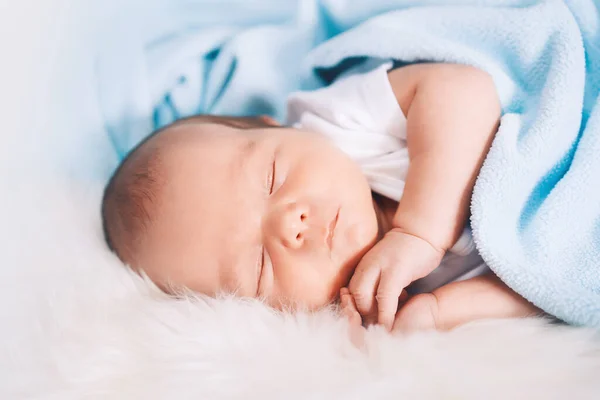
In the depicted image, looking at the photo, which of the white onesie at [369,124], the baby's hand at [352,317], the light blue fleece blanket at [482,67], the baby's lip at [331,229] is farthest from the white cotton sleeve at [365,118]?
the baby's hand at [352,317]

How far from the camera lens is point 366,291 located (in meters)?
0.82

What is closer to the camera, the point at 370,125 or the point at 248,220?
the point at 248,220

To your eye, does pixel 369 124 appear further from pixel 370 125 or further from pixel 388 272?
pixel 388 272

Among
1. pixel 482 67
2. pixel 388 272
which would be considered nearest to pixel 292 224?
pixel 388 272

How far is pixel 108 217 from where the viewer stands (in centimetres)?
99

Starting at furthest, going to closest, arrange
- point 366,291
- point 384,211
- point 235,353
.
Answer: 1. point 384,211
2. point 366,291
3. point 235,353

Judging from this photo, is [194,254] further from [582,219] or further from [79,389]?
[582,219]

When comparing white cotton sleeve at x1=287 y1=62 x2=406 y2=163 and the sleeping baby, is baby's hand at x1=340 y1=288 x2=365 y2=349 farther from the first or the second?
white cotton sleeve at x1=287 y1=62 x2=406 y2=163

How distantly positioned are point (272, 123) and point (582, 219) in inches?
22.7

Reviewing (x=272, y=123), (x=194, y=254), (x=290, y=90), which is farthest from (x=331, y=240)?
(x=290, y=90)

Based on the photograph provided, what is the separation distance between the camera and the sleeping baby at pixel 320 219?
0.83 m

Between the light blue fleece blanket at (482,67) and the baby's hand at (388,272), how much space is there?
86 mm

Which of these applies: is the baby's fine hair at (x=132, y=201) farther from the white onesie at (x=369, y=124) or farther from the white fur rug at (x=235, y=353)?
the white onesie at (x=369, y=124)

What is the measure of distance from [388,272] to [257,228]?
201 millimetres
